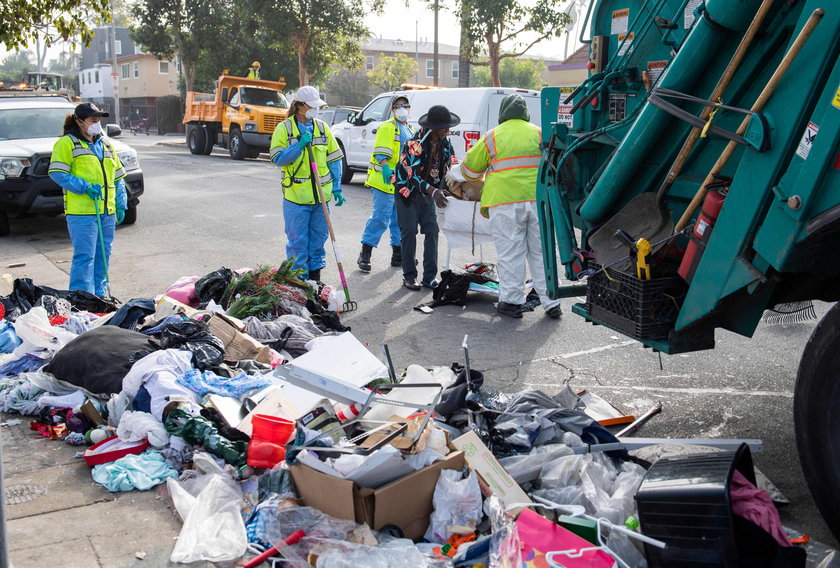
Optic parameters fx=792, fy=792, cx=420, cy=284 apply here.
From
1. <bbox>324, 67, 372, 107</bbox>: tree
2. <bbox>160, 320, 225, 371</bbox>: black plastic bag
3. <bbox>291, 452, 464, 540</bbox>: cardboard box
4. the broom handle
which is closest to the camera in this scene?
the broom handle

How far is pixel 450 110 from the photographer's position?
14094 mm

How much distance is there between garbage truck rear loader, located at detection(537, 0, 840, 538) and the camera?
2986mm

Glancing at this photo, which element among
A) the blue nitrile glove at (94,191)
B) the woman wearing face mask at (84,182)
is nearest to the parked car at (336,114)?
the woman wearing face mask at (84,182)

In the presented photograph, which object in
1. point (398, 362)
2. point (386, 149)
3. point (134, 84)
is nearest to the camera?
point (398, 362)

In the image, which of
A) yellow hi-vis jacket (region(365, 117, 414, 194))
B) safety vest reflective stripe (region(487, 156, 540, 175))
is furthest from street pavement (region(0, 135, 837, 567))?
safety vest reflective stripe (region(487, 156, 540, 175))

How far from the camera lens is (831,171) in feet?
9.33

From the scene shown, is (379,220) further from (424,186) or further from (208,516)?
(208,516)

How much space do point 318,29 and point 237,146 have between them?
8.79 meters

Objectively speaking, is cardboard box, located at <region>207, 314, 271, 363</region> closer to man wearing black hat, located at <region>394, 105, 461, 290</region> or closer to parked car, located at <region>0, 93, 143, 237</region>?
man wearing black hat, located at <region>394, 105, 461, 290</region>

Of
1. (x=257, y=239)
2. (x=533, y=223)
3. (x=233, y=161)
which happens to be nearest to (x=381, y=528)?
(x=533, y=223)

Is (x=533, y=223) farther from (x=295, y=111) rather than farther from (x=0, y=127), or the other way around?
(x=0, y=127)

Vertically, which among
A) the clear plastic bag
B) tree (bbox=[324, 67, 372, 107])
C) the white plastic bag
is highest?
tree (bbox=[324, 67, 372, 107])

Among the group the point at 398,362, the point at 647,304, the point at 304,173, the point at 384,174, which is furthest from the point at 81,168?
the point at 647,304

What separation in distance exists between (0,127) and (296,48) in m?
20.4
